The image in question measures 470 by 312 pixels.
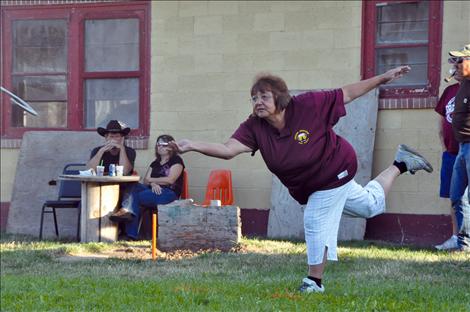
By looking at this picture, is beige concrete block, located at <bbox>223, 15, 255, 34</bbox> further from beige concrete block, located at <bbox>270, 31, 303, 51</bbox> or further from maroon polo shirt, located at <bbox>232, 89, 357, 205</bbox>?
maroon polo shirt, located at <bbox>232, 89, 357, 205</bbox>

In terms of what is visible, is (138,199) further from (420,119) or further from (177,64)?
(420,119)

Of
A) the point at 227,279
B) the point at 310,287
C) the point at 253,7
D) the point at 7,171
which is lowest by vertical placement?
the point at 227,279

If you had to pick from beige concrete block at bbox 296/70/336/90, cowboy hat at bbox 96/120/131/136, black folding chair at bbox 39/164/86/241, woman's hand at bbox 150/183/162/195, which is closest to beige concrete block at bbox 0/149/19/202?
black folding chair at bbox 39/164/86/241

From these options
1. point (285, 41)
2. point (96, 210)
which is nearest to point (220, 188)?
point (96, 210)

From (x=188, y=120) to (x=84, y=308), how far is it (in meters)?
6.07

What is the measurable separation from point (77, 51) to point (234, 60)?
8.15 ft

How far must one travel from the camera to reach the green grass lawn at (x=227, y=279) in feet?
19.7

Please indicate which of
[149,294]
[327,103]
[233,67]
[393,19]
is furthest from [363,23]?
[149,294]

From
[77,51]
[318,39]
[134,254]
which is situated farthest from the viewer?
[77,51]

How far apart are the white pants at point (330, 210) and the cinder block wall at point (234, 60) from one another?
4705mm

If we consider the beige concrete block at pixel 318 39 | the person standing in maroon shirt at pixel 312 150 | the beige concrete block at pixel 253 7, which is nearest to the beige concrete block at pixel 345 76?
the beige concrete block at pixel 318 39

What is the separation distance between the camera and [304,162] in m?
6.21

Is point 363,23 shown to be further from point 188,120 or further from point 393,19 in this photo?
point 188,120

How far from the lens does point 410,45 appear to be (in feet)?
35.5
